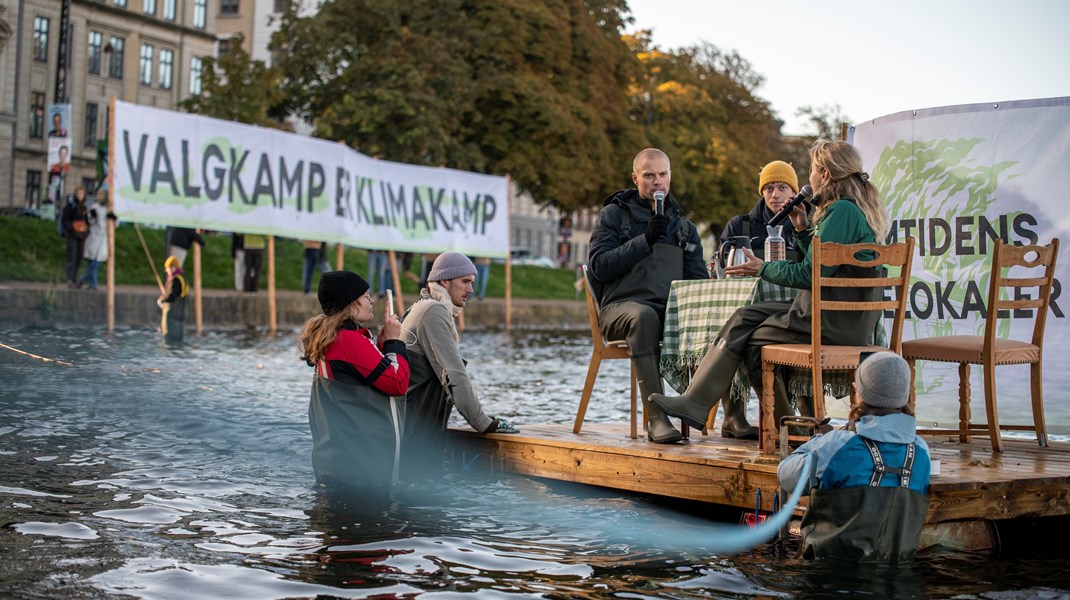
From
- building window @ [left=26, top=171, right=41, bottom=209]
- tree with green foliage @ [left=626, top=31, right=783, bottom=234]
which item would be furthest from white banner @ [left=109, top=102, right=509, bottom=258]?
building window @ [left=26, top=171, right=41, bottom=209]

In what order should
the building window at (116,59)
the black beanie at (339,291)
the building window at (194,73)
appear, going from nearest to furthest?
the black beanie at (339,291) → the building window at (116,59) → the building window at (194,73)

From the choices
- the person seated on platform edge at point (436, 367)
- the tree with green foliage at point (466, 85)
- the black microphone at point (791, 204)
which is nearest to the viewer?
the black microphone at point (791, 204)

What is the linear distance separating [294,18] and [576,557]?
131 ft

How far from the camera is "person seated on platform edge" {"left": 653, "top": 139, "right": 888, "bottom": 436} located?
7.80 m

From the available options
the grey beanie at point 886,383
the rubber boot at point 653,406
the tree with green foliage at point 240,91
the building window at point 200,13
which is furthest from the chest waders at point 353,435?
the building window at point 200,13

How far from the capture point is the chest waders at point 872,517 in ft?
21.0

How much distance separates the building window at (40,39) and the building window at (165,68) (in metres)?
8.99

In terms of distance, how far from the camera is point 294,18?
145ft

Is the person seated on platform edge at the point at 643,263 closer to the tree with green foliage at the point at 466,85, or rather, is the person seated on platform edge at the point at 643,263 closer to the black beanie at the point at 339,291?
the black beanie at the point at 339,291

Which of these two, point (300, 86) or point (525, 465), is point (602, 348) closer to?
point (525, 465)

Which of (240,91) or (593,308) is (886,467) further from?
(240,91)

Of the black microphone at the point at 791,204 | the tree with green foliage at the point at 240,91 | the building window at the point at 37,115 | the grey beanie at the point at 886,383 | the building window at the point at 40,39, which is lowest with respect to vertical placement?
the grey beanie at the point at 886,383

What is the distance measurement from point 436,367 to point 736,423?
202cm

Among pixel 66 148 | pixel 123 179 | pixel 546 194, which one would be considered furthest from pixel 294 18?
pixel 123 179
